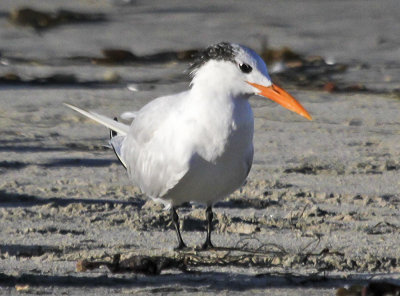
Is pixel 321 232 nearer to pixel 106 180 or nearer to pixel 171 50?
pixel 106 180

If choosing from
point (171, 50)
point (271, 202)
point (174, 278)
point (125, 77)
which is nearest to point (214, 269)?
point (174, 278)

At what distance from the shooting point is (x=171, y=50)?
30.5 feet

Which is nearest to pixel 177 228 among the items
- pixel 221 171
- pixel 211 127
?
pixel 221 171

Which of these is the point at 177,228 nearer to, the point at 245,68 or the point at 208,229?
the point at 208,229

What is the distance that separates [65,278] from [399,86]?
4.74m

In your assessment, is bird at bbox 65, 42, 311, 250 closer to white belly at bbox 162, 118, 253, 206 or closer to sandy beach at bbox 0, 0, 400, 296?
white belly at bbox 162, 118, 253, 206

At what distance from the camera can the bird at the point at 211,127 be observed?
4.23m

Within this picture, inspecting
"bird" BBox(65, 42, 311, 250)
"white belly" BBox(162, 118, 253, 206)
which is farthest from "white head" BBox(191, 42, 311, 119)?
"white belly" BBox(162, 118, 253, 206)

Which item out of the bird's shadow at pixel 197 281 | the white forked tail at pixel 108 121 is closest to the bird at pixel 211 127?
the bird's shadow at pixel 197 281

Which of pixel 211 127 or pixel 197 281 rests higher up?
pixel 211 127

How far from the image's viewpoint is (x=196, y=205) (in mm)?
5293

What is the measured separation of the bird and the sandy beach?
29cm

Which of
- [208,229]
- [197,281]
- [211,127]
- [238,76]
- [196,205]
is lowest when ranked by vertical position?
[197,281]

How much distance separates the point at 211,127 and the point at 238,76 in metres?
0.22
